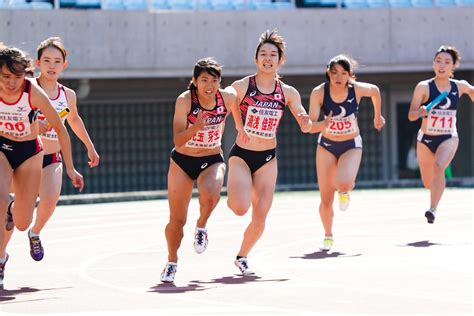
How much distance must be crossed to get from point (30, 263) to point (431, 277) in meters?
4.71

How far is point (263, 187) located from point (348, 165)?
9.48 feet

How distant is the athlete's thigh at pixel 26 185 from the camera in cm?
1220

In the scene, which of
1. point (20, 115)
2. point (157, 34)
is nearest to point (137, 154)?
point (157, 34)

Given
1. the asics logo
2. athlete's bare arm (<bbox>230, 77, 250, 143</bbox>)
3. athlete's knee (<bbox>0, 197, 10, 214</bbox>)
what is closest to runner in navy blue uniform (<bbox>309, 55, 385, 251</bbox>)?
athlete's bare arm (<bbox>230, 77, 250, 143</bbox>)

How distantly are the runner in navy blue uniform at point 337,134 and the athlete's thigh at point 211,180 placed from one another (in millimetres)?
3542

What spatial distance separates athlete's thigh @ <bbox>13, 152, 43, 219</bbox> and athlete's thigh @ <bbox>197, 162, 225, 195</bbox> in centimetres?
148

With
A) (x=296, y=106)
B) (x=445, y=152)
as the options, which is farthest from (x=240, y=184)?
(x=445, y=152)

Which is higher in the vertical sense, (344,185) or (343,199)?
(344,185)

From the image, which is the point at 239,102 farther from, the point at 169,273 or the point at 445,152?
the point at 445,152

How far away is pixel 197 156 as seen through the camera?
12750 mm

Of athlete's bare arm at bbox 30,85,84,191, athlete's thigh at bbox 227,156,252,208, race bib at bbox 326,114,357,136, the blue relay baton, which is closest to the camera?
athlete's bare arm at bbox 30,85,84,191

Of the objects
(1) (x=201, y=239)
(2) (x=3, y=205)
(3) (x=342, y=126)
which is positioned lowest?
(1) (x=201, y=239)

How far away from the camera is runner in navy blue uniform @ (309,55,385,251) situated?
16219 millimetres

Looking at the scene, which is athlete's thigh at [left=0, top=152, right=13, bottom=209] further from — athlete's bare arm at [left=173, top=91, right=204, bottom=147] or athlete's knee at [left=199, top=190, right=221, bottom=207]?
athlete's knee at [left=199, top=190, right=221, bottom=207]
